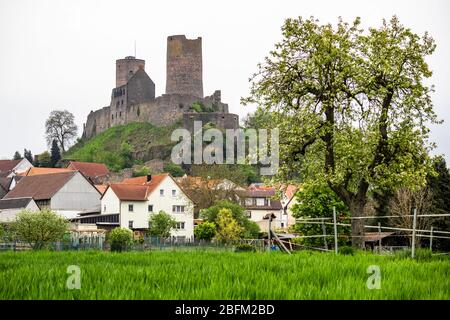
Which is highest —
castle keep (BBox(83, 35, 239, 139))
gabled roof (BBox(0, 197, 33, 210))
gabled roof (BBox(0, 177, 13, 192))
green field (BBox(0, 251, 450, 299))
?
castle keep (BBox(83, 35, 239, 139))

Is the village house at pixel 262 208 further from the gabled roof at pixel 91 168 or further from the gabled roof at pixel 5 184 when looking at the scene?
the gabled roof at pixel 5 184

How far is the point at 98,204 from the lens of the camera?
90.1 m

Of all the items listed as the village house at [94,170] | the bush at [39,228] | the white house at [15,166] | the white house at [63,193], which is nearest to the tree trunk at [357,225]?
the bush at [39,228]

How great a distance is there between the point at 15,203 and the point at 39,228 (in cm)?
3554

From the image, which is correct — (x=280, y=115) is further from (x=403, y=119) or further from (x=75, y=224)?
(x=75, y=224)

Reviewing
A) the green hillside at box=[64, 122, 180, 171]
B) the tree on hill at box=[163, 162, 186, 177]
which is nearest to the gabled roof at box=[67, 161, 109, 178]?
the green hillside at box=[64, 122, 180, 171]

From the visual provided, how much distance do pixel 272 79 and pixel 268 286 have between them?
21.0 metres

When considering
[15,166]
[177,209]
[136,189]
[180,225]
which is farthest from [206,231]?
[15,166]

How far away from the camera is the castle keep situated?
460ft

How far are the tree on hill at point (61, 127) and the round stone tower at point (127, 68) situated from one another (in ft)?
47.3

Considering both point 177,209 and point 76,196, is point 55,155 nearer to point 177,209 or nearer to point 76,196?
point 76,196

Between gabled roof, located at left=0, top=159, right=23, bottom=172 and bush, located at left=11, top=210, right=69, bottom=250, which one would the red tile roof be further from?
gabled roof, located at left=0, top=159, right=23, bottom=172

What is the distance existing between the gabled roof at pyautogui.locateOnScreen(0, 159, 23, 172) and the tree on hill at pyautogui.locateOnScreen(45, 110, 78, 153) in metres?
12.8

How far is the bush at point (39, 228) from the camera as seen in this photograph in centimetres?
5197
